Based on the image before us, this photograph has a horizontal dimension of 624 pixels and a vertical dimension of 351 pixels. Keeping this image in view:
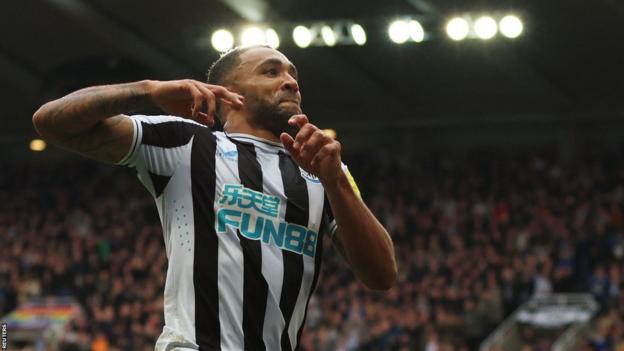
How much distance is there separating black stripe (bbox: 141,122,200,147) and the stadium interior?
11783 mm

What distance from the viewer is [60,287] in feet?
69.1

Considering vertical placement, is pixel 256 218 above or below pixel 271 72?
below

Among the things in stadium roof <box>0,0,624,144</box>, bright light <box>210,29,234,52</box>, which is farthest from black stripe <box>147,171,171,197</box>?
bright light <box>210,29,234,52</box>

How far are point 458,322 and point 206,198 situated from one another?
14102mm

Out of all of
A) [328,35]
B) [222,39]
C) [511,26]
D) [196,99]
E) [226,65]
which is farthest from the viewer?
[222,39]

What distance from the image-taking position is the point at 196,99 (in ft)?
10.1

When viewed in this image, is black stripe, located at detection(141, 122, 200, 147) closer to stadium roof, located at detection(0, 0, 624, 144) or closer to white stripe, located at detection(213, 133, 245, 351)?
white stripe, located at detection(213, 133, 245, 351)

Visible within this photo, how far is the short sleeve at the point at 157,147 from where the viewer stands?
3336 millimetres

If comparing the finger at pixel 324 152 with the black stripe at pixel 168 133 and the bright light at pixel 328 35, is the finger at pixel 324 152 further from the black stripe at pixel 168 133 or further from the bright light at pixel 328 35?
the bright light at pixel 328 35

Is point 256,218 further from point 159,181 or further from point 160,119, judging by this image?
point 160,119

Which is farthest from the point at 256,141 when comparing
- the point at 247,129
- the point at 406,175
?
the point at 406,175

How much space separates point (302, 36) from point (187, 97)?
53.6ft

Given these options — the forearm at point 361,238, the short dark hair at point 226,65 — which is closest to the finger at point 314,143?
the forearm at point 361,238

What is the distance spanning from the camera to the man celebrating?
3.17m
